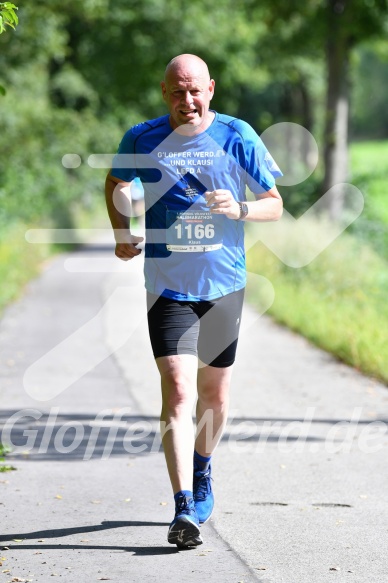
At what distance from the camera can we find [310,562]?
485 cm

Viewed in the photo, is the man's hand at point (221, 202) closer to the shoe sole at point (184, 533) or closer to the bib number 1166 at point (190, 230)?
the bib number 1166 at point (190, 230)

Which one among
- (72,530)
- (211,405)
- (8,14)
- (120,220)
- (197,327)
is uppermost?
(8,14)

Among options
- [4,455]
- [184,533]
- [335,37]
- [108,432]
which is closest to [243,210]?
[184,533]

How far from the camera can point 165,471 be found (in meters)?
6.80

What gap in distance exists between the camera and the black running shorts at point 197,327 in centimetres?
518

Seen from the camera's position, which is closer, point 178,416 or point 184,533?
point 184,533

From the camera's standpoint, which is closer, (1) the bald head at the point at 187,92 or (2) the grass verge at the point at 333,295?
(1) the bald head at the point at 187,92

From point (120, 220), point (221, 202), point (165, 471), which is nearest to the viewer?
point (221, 202)

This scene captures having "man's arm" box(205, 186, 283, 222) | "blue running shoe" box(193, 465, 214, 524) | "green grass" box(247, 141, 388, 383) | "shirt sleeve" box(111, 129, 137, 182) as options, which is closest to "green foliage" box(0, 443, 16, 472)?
"blue running shoe" box(193, 465, 214, 524)

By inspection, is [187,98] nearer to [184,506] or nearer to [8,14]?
[8,14]

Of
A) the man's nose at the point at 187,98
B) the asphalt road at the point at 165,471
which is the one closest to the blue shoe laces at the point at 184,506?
the asphalt road at the point at 165,471

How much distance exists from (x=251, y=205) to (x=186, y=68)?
654mm

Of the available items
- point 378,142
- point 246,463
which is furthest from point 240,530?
point 378,142

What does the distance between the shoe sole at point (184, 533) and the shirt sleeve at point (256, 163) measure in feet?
4.87
